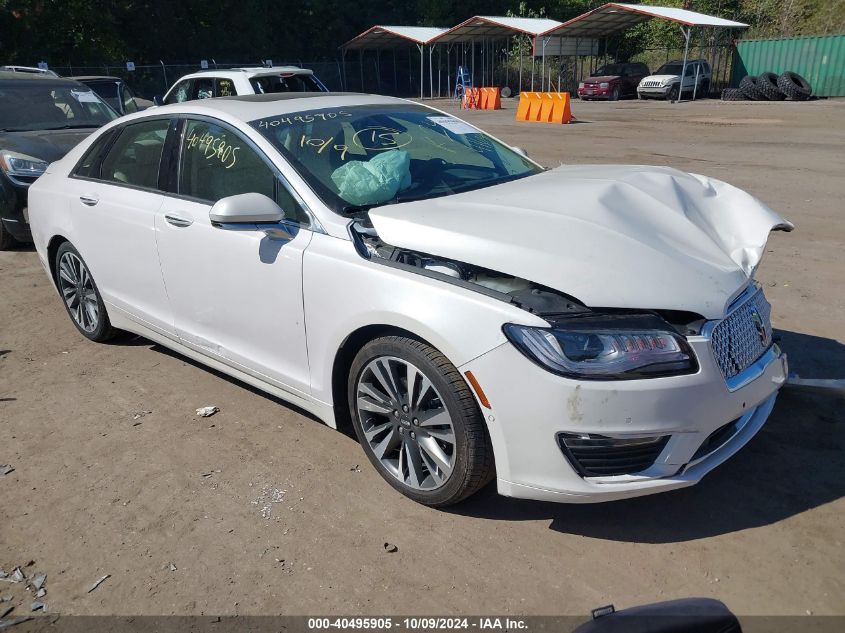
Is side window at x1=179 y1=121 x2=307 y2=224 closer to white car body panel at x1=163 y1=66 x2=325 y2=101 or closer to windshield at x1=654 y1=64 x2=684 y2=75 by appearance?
white car body panel at x1=163 y1=66 x2=325 y2=101

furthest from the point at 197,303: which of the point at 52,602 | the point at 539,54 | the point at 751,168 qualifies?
the point at 539,54

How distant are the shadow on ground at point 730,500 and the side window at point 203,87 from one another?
1145 cm

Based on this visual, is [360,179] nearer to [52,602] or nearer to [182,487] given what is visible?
[182,487]

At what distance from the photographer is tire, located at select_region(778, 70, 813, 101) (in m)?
27.7

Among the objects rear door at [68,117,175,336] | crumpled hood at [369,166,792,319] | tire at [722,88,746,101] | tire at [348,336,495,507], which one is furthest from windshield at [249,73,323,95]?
tire at [722,88,746,101]

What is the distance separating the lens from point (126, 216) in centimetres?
416

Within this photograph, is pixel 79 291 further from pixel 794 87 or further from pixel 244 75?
pixel 794 87

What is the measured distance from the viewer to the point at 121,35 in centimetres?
3566

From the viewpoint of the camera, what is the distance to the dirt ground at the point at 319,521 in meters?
2.58

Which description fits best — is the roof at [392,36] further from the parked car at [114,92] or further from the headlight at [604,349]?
the headlight at [604,349]

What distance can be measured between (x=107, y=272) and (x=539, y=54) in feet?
111

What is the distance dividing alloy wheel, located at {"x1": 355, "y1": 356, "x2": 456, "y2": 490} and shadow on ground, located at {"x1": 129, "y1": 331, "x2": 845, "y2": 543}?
0.26 meters

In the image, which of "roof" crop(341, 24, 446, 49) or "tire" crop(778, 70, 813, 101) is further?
"roof" crop(341, 24, 446, 49)

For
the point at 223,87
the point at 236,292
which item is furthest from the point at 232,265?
the point at 223,87
